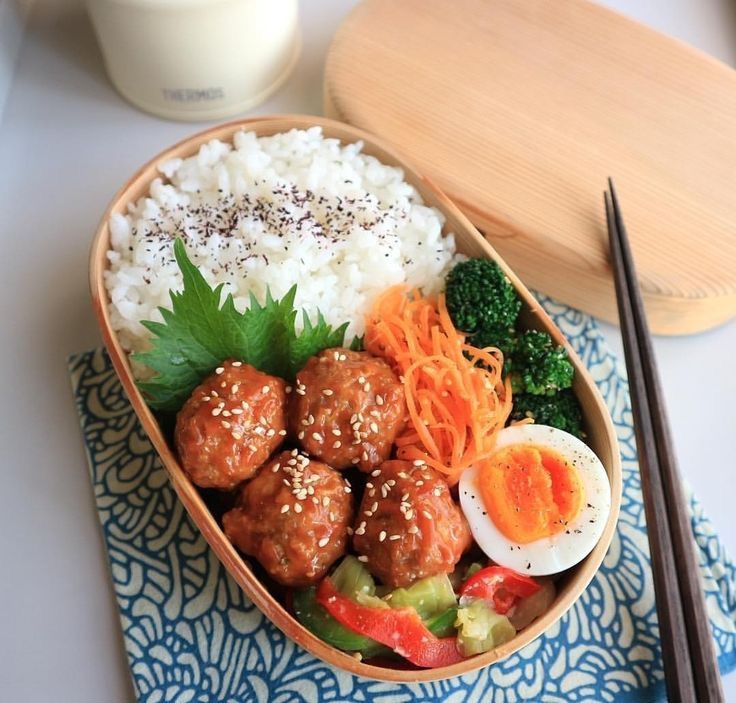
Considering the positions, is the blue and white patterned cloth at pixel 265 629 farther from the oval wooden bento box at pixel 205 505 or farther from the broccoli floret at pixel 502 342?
the broccoli floret at pixel 502 342

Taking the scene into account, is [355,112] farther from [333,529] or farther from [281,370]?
[333,529]

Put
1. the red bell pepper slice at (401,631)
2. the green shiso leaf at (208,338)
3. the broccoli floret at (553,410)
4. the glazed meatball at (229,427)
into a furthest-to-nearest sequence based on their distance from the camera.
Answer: the broccoli floret at (553,410), the green shiso leaf at (208,338), the glazed meatball at (229,427), the red bell pepper slice at (401,631)

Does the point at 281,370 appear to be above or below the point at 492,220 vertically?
below

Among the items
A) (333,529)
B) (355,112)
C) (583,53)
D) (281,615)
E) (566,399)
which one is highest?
(583,53)

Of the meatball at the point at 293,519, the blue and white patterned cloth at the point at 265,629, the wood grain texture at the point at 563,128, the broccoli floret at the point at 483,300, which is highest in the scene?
the wood grain texture at the point at 563,128

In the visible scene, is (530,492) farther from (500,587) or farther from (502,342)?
(502,342)

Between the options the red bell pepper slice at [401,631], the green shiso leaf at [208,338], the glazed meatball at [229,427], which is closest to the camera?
the red bell pepper slice at [401,631]

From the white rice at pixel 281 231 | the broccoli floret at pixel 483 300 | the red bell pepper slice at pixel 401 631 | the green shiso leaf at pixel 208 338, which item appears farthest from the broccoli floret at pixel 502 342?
the red bell pepper slice at pixel 401 631

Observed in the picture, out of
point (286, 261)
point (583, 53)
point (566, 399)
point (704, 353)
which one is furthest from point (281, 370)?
point (583, 53)
